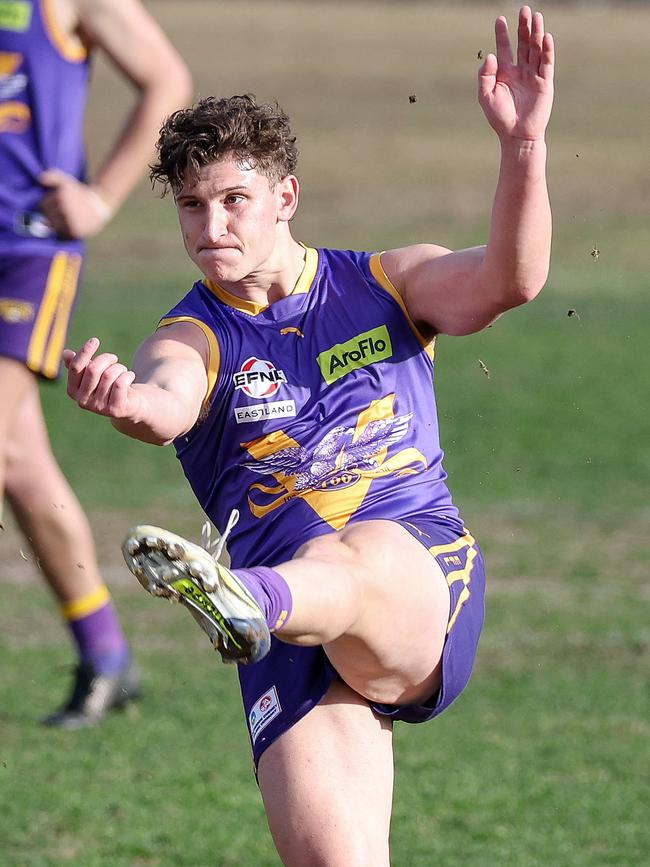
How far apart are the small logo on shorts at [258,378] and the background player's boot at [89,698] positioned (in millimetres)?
2467

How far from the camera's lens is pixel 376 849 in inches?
141

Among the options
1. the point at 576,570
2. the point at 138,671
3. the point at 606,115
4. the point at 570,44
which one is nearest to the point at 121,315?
the point at 576,570

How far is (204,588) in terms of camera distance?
3.15 m

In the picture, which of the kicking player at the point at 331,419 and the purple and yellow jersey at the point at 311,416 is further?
the purple and yellow jersey at the point at 311,416

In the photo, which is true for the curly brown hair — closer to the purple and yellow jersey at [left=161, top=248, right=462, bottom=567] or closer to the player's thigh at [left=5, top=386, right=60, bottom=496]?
the purple and yellow jersey at [left=161, top=248, right=462, bottom=567]

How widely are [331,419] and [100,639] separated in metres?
2.47

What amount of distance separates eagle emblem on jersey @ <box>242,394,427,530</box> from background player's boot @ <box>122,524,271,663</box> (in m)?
0.52

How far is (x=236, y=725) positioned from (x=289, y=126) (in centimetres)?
280

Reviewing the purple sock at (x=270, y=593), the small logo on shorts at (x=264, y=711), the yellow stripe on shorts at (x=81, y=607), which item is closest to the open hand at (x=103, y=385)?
the purple sock at (x=270, y=593)

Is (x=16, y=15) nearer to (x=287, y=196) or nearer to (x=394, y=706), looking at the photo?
(x=287, y=196)

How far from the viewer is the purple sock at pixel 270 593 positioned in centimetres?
315

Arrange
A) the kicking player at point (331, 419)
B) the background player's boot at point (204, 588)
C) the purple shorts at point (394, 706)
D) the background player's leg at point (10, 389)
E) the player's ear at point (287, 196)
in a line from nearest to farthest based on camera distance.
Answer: the background player's boot at point (204, 588)
the kicking player at point (331, 419)
the purple shorts at point (394, 706)
the player's ear at point (287, 196)
the background player's leg at point (10, 389)

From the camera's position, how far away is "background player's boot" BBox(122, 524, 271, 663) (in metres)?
3.12

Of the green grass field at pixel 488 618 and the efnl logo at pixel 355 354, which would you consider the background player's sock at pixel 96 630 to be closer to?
the green grass field at pixel 488 618
